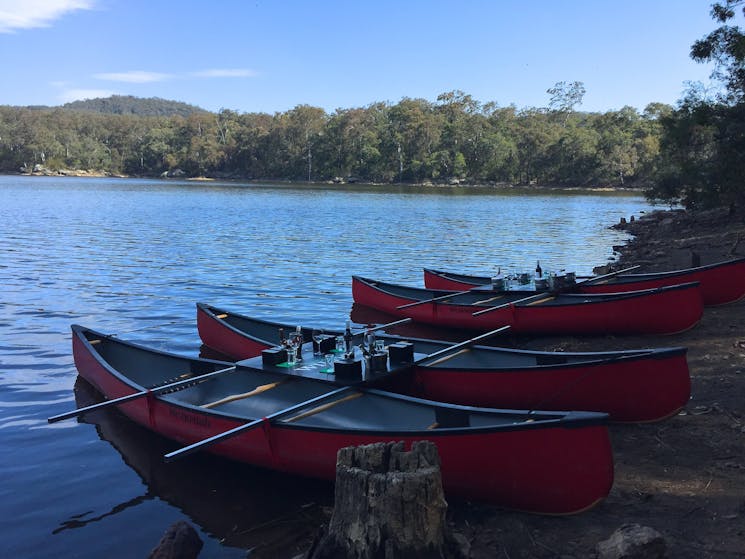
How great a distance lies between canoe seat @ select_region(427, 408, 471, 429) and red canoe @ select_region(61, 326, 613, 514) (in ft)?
0.03

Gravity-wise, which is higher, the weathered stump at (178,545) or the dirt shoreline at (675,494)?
the dirt shoreline at (675,494)

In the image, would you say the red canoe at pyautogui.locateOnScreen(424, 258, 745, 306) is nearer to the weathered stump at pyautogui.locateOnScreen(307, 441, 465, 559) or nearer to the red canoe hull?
the red canoe hull

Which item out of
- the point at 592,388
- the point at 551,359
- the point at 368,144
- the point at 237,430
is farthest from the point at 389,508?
the point at 368,144

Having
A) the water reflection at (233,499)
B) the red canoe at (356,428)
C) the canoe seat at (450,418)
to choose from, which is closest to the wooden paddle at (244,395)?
the red canoe at (356,428)

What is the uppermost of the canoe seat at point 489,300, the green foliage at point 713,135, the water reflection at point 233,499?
the green foliage at point 713,135

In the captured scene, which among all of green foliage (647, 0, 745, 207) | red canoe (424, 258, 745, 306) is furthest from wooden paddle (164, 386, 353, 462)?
green foliage (647, 0, 745, 207)

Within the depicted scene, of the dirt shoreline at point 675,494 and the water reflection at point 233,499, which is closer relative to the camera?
the dirt shoreline at point 675,494

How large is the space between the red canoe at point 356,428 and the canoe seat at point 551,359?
2.23 meters

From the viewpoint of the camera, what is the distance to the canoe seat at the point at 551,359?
8180 mm

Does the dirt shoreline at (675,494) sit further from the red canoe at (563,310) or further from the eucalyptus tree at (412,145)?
the eucalyptus tree at (412,145)

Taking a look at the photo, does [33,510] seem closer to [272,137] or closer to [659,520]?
[659,520]

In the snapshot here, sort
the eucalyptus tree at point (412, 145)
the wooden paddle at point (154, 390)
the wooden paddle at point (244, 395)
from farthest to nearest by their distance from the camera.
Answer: the eucalyptus tree at point (412, 145) < the wooden paddle at point (244, 395) < the wooden paddle at point (154, 390)

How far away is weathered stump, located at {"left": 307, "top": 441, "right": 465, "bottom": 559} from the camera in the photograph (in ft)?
14.1

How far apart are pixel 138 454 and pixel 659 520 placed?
6117mm
